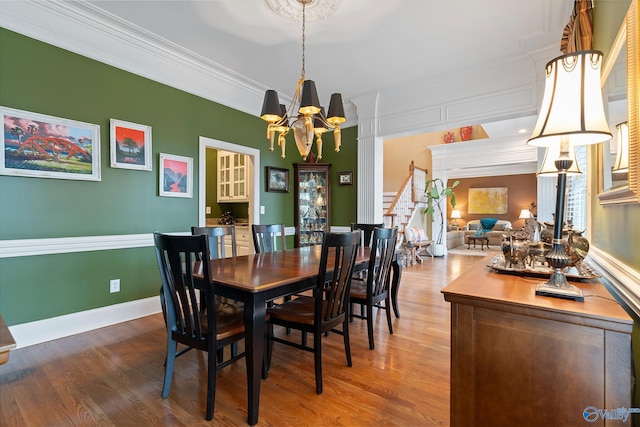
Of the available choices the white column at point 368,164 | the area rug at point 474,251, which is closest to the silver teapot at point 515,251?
the white column at point 368,164

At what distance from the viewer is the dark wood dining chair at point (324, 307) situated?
189 centimetres

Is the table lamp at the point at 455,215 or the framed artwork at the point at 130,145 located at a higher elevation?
the framed artwork at the point at 130,145

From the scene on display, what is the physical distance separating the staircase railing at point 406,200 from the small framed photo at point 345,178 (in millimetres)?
1391

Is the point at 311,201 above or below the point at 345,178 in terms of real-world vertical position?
below

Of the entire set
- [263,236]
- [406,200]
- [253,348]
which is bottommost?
[253,348]

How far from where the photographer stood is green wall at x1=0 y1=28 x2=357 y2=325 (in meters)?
2.51

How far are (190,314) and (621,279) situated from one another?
2.04 meters

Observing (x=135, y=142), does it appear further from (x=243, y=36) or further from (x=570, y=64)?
(x=570, y=64)

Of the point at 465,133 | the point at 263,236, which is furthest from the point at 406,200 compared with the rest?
the point at 263,236

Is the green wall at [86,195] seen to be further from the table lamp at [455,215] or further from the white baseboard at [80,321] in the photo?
the table lamp at [455,215]

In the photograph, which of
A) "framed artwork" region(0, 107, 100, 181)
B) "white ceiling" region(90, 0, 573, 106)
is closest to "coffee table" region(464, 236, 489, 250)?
"white ceiling" region(90, 0, 573, 106)

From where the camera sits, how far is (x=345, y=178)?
520 cm

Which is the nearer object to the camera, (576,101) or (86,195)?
(576,101)

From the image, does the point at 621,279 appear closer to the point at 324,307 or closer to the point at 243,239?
the point at 324,307
